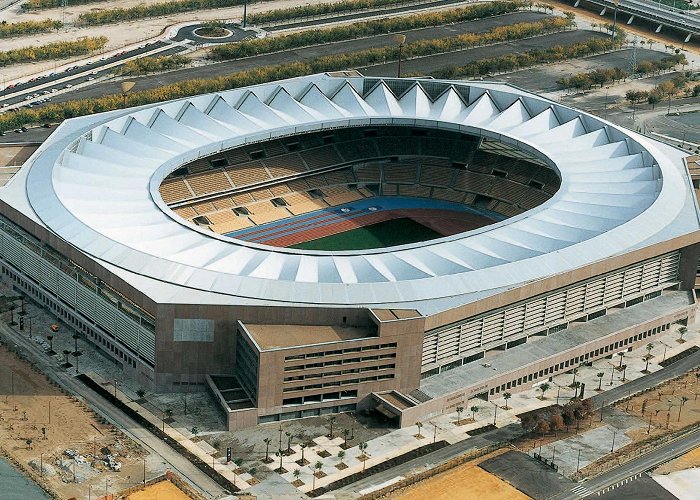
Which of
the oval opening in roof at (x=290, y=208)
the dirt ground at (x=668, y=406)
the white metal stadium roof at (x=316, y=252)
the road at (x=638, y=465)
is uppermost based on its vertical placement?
the white metal stadium roof at (x=316, y=252)

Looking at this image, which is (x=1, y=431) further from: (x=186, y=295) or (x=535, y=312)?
(x=535, y=312)

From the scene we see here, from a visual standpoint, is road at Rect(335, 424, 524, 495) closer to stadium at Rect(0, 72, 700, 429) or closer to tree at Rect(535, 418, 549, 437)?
tree at Rect(535, 418, 549, 437)

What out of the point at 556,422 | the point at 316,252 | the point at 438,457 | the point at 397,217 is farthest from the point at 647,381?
the point at 397,217

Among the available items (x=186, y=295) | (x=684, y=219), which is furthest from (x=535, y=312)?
(x=186, y=295)

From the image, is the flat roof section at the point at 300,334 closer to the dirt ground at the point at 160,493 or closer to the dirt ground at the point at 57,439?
the dirt ground at the point at 57,439

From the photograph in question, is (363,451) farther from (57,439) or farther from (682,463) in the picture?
(682,463)

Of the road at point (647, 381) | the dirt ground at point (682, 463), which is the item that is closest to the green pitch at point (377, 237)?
the road at point (647, 381)

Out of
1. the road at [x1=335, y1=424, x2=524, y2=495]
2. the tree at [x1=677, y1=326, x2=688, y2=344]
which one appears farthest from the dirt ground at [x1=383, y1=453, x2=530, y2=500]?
the tree at [x1=677, y1=326, x2=688, y2=344]

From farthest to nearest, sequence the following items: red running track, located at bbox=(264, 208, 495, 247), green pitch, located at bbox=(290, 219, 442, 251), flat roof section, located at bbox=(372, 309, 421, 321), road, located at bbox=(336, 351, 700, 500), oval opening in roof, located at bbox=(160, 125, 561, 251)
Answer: red running track, located at bbox=(264, 208, 495, 247)
oval opening in roof, located at bbox=(160, 125, 561, 251)
green pitch, located at bbox=(290, 219, 442, 251)
flat roof section, located at bbox=(372, 309, 421, 321)
road, located at bbox=(336, 351, 700, 500)
